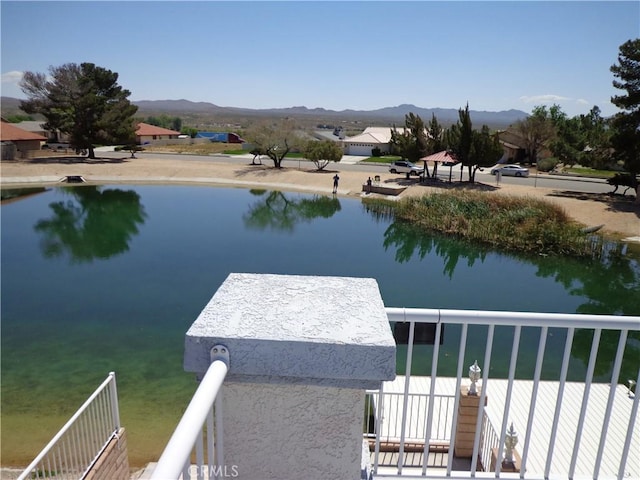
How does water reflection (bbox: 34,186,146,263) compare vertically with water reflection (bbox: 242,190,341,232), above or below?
below

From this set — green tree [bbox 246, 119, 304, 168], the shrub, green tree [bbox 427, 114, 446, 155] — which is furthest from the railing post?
the shrub

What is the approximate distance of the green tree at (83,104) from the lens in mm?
42812

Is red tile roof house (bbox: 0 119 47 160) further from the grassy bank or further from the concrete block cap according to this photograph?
the concrete block cap

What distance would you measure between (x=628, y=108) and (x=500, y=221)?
417 inches

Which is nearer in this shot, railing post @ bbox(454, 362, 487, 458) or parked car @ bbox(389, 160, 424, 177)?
railing post @ bbox(454, 362, 487, 458)

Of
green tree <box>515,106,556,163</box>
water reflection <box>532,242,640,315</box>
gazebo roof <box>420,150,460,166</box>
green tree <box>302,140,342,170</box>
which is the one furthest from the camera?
green tree <box>515,106,556,163</box>

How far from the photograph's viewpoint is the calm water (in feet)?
31.8

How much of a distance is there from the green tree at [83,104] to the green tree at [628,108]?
37.3 meters

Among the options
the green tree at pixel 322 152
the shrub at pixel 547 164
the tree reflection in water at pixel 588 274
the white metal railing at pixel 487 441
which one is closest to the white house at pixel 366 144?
the green tree at pixel 322 152

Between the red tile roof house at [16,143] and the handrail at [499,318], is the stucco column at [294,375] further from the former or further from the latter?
the red tile roof house at [16,143]

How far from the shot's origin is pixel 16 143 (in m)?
46.1

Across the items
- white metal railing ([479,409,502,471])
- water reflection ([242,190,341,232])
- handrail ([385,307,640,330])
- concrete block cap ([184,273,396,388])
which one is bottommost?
water reflection ([242,190,341,232])

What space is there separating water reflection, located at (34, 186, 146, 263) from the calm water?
121 mm

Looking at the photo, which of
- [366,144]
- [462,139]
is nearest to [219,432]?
[462,139]
